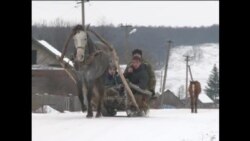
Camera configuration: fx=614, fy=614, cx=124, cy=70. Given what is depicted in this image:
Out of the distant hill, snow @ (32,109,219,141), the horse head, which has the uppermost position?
the distant hill

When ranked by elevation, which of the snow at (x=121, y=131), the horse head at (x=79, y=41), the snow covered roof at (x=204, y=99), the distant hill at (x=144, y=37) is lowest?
the snow covered roof at (x=204, y=99)

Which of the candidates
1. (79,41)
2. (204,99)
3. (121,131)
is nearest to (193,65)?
(204,99)

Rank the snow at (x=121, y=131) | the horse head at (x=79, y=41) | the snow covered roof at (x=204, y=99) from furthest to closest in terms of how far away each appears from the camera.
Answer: the snow covered roof at (x=204, y=99)
the horse head at (x=79, y=41)
the snow at (x=121, y=131)

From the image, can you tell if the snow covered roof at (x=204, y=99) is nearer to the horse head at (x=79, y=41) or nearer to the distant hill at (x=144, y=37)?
the distant hill at (x=144, y=37)

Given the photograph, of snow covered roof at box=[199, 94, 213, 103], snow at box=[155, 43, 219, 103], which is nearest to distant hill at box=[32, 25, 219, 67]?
snow at box=[155, 43, 219, 103]

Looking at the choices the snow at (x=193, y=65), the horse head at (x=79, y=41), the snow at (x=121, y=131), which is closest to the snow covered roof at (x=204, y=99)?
the snow at (x=193, y=65)

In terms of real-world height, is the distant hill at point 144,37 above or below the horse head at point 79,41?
above

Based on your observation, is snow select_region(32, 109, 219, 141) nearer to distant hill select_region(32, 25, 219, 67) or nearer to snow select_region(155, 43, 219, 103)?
distant hill select_region(32, 25, 219, 67)

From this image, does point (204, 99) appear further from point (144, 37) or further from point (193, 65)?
point (193, 65)

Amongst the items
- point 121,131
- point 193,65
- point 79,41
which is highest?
point 193,65

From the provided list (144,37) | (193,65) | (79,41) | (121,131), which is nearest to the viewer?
(121,131)

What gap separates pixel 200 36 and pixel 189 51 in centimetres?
921

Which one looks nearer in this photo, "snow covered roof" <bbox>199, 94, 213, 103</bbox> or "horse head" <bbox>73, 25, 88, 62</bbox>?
"horse head" <bbox>73, 25, 88, 62</bbox>
